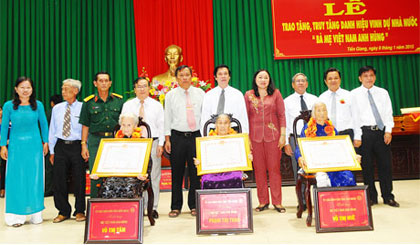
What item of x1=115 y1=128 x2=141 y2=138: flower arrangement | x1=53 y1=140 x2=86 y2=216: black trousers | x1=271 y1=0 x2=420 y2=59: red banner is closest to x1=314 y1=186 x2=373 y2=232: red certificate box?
x1=115 y1=128 x2=141 y2=138: flower arrangement

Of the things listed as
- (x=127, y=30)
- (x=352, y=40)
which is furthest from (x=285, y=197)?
(x=127, y=30)

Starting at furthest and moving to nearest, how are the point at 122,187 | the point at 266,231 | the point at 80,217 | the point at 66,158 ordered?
the point at 66,158, the point at 80,217, the point at 122,187, the point at 266,231

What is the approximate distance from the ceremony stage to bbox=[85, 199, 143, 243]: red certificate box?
0.59ft

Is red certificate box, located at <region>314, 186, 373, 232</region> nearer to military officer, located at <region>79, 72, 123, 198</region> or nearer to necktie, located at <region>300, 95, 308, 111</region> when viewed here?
necktie, located at <region>300, 95, 308, 111</region>

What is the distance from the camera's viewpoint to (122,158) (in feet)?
9.75

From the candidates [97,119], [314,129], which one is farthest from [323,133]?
[97,119]

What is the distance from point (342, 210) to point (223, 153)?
1009 millimetres

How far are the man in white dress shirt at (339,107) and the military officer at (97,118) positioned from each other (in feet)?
7.50

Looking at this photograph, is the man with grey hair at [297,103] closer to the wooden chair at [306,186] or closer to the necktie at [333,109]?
the necktie at [333,109]

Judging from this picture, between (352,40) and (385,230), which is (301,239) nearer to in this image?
(385,230)

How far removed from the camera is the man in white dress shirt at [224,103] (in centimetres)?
363

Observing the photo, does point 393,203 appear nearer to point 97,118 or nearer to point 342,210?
point 342,210

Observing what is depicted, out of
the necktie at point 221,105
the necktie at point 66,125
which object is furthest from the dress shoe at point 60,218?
the necktie at point 221,105

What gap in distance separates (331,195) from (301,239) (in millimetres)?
415
